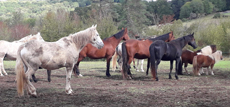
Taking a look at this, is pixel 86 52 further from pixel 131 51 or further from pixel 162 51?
pixel 162 51

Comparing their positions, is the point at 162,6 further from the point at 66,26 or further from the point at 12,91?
the point at 12,91

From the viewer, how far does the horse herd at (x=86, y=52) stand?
6461mm

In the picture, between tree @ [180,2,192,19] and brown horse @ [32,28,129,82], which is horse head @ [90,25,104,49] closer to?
brown horse @ [32,28,129,82]

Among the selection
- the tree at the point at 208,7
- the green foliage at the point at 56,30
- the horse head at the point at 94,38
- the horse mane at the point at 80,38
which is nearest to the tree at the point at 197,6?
the tree at the point at 208,7


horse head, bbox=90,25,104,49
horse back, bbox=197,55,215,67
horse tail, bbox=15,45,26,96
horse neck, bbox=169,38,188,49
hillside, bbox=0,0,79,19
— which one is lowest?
horse back, bbox=197,55,215,67

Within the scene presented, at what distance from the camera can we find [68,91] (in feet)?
23.0

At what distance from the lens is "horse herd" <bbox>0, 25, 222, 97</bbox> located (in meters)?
6.46

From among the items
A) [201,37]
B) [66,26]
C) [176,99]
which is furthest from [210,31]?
[176,99]

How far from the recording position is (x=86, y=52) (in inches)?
487

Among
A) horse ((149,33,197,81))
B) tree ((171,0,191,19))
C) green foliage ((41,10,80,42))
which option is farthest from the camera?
tree ((171,0,191,19))

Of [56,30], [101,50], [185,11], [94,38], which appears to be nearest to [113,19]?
[56,30]

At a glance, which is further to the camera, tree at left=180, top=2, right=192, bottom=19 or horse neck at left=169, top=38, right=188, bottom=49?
tree at left=180, top=2, right=192, bottom=19

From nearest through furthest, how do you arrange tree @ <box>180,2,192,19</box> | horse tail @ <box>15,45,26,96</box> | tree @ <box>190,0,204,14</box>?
horse tail @ <box>15,45,26,96</box>
tree @ <box>180,2,192,19</box>
tree @ <box>190,0,204,14</box>

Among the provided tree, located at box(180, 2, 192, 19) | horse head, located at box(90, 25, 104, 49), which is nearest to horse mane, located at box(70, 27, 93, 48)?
horse head, located at box(90, 25, 104, 49)
